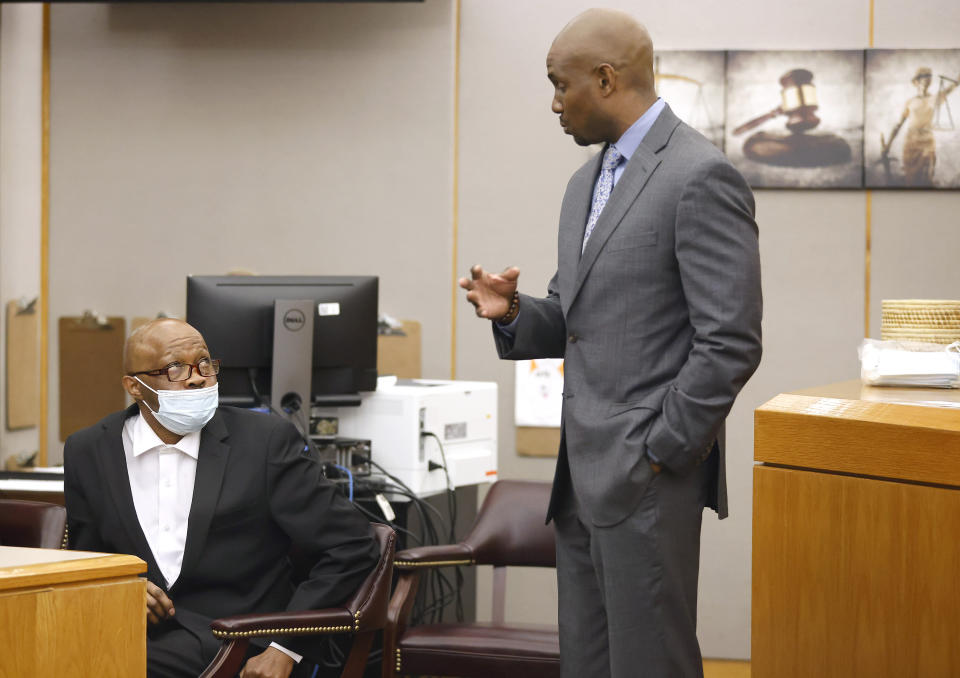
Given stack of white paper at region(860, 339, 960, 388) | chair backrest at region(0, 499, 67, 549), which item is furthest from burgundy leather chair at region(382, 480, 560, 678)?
stack of white paper at region(860, 339, 960, 388)

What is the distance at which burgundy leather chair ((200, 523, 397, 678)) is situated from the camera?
224cm

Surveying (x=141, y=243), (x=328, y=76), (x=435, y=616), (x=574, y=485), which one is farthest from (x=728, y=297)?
(x=141, y=243)

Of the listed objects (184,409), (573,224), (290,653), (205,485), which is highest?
(573,224)

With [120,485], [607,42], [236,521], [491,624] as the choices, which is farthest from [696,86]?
[120,485]

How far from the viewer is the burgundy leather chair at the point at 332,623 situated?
2.24 meters

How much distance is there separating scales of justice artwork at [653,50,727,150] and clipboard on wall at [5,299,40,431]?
110 inches

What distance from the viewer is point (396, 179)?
4.55m

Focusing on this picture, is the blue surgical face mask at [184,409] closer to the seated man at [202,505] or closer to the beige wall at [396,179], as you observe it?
the seated man at [202,505]

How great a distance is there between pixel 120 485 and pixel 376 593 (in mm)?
646

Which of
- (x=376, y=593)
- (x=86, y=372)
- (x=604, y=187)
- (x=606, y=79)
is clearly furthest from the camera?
(x=86, y=372)

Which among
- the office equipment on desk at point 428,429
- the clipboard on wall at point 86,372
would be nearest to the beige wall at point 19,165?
the clipboard on wall at point 86,372

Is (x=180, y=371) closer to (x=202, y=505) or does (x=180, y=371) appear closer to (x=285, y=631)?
(x=202, y=505)

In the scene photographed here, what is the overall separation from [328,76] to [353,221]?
0.62 metres

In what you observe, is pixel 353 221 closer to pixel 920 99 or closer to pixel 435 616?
pixel 435 616
